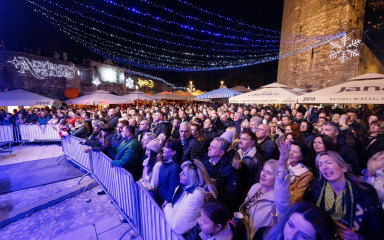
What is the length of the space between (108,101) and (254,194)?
35.8 feet

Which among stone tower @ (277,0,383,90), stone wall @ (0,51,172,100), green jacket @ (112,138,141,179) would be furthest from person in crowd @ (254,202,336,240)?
stone wall @ (0,51,172,100)

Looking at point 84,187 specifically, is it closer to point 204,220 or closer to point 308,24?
point 204,220

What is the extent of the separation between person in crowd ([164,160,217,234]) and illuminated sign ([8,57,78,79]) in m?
18.7

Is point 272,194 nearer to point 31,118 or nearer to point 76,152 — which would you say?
point 76,152

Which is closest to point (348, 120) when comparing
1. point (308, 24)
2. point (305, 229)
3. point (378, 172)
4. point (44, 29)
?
point (378, 172)

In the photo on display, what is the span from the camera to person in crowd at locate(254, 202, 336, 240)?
3.54 ft

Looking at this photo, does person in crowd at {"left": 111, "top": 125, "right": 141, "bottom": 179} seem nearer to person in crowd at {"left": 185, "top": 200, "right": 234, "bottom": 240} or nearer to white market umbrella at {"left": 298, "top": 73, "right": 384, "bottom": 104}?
person in crowd at {"left": 185, "top": 200, "right": 234, "bottom": 240}

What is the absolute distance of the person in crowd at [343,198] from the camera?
1.36 m

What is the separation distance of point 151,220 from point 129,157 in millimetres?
1336

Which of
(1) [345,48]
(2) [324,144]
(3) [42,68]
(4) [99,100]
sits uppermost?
(1) [345,48]

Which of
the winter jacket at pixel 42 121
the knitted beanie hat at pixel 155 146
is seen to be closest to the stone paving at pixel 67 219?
the knitted beanie hat at pixel 155 146

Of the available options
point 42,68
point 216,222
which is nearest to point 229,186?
point 216,222

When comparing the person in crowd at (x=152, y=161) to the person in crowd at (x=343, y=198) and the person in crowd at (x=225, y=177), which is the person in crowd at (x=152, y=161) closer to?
the person in crowd at (x=225, y=177)

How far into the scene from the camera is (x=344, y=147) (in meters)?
3.14
